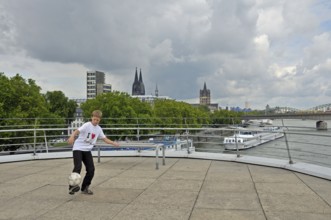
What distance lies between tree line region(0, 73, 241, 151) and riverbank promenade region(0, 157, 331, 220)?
368cm

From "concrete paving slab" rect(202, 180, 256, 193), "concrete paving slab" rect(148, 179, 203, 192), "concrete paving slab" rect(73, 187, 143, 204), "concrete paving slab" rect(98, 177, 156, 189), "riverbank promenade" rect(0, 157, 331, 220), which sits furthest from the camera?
"concrete paving slab" rect(98, 177, 156, 189)

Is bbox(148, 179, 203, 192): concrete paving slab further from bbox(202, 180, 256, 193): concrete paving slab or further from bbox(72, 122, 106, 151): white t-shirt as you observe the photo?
bbox(72, 122, 106, 151): white t-shirt

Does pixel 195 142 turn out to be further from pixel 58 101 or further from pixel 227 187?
pixel 58 101

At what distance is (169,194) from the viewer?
20.1 ft

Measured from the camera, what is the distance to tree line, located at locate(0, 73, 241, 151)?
25428 mm

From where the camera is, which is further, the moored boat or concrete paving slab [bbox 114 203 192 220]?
the moored boat

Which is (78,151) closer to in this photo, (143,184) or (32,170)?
(143,184)

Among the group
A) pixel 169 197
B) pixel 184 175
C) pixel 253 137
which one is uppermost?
pixel 253 137

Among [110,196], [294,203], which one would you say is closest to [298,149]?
[294,203]

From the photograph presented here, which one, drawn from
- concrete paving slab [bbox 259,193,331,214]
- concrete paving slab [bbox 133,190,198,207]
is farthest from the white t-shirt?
concrete paving slab [bbox 259,193,331,214]

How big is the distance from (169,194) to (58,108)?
Result: 6264 centimetres

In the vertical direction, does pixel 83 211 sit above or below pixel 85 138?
below

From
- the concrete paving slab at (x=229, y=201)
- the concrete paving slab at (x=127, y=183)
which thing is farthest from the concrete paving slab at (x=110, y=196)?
the concrete paving slab at (x=229, y=201)

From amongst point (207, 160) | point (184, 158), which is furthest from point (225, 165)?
point (184, 158)
